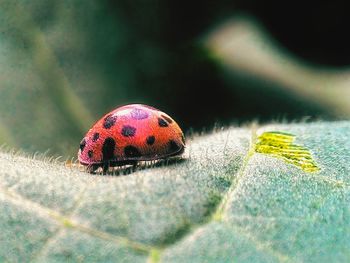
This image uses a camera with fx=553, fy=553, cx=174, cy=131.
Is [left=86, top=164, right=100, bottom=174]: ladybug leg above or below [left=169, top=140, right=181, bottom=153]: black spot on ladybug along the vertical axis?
below

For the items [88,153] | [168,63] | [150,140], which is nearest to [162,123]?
[150,140]

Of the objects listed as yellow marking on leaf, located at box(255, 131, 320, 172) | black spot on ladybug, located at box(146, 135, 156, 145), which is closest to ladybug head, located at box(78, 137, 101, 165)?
black spot on ladybug, located at box(146, 135, 156, 145)

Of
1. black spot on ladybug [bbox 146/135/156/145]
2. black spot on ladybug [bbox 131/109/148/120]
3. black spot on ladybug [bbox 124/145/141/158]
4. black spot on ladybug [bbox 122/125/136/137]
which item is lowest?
black spot on ladybug [bbox 124/145/141/158]

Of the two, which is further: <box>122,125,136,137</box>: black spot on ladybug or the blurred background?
the blurred background

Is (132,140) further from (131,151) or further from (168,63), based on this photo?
(168,63)

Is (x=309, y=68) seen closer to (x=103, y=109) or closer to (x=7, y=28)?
(x=103, y=109)

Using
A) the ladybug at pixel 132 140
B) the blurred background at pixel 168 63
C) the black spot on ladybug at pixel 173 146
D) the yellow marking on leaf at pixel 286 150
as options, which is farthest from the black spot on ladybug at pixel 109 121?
the blurred background at pixel 168 63

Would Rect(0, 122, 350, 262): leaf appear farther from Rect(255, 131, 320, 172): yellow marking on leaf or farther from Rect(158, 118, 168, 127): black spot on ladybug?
Rect(158, 118, 168, 127): black spot on ladybug
